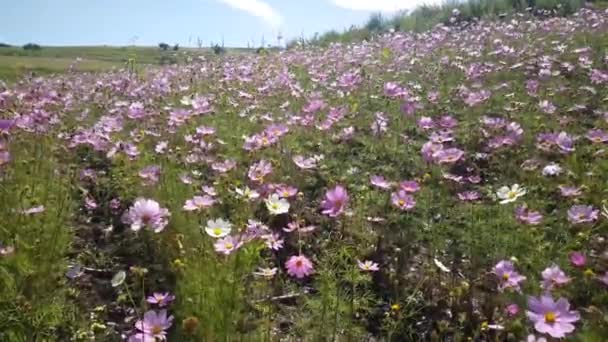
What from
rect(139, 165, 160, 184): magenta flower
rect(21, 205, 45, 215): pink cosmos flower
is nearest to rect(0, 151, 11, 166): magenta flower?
rect(21, 205, 45, 215): pink cosmos flower

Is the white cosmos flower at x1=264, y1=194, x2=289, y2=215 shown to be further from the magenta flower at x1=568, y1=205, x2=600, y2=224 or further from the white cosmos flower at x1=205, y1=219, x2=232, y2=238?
the magenta flower at x1=568, y1=205, x2=600, y2=224

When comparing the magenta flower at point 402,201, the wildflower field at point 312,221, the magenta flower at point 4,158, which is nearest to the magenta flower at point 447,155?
the wildflower field at point 312,221

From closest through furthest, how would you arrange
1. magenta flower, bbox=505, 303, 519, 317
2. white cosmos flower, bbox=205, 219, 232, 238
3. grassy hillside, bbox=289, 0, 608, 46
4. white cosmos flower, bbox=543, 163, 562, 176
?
magenta flower, bbox=505, 303, 519, 317
white cosmos flower, bbox=205, 219, 232, 238
white cosmos flower, bbox=543, 163, 562, 176
grassy hillside, bbox=289, 0, 608, 46

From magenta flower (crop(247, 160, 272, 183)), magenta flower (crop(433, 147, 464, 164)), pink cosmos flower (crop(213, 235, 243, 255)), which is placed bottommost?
pink cosmos flower (crop(213, 235, 243, 255))

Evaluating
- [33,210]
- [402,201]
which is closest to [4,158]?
[33,210]

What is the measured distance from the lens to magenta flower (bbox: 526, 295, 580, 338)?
5.33ft

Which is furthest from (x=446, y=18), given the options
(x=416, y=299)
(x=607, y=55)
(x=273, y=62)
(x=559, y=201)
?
(x=416, y=299)

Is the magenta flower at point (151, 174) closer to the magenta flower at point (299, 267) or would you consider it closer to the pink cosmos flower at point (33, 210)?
the pink cosmos flower at point (33, 210)

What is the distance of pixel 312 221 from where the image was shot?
3.04 metres

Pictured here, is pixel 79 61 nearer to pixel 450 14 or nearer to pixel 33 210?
pixel 33 210

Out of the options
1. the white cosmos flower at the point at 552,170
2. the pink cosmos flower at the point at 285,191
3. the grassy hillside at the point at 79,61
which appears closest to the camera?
the pink cosmos flower at the point at 285,191

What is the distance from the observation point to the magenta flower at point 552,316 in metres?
1.63

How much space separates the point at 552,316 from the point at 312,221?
1.56m

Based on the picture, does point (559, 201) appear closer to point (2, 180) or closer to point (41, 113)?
point (2, 180)
